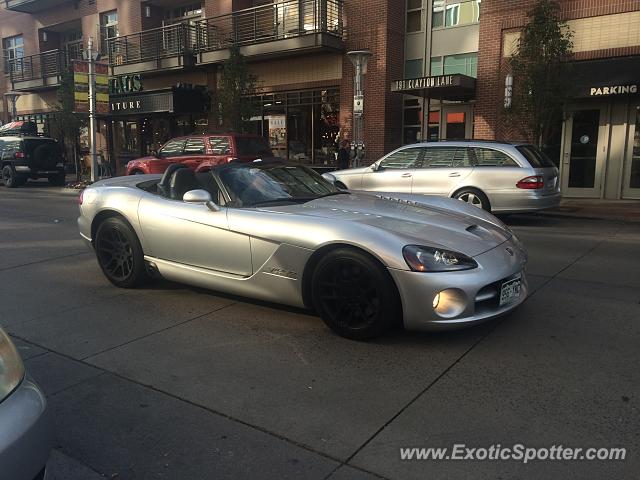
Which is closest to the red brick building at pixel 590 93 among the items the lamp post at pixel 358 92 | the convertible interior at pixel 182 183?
the lamp post at pixel 358 92

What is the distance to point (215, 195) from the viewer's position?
505 cm

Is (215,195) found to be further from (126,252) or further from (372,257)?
(372,257)

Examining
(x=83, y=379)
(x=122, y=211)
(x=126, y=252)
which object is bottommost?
(x=83, y=379)

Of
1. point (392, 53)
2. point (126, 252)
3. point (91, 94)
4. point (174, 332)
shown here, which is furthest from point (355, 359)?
point (91, 94)

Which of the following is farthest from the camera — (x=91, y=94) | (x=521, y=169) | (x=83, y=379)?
(x=91, y=94)

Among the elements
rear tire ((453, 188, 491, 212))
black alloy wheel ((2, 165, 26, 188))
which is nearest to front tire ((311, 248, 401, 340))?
rear tire ((453, 188, 491, 212))

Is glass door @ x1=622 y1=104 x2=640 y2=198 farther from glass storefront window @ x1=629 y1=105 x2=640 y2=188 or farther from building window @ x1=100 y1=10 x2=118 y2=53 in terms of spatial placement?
building window @ x1=100 y1=10 x2=118 y2=53

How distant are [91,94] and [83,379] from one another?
1867cm

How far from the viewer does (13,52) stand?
3300 centimetres

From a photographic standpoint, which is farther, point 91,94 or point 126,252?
point 91,94

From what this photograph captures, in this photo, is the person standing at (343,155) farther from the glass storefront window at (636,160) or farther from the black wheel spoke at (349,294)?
the black wheel spoke at (349,294)

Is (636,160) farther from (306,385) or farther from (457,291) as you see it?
(306,385)

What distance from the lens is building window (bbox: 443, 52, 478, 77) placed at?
55.8 ft

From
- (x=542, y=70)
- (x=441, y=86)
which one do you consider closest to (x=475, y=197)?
(x=542, y=70)
